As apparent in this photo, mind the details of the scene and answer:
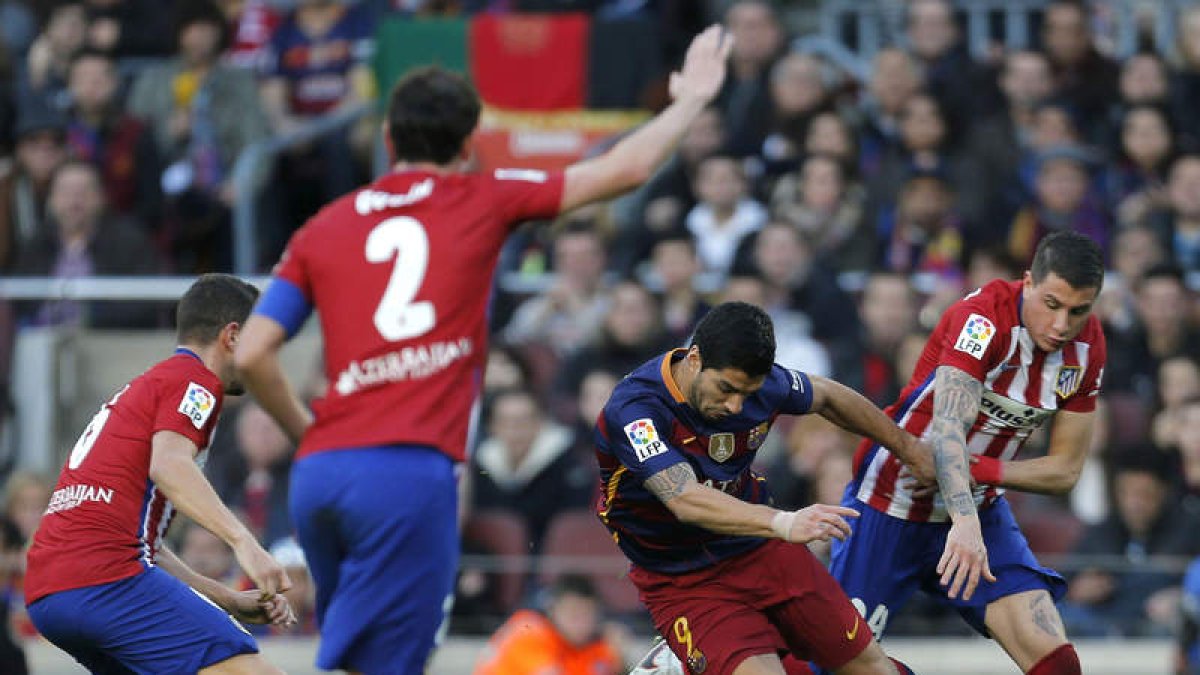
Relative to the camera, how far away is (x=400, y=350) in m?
7.37

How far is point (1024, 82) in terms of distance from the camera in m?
15.5

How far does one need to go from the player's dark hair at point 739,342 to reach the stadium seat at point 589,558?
418 cm

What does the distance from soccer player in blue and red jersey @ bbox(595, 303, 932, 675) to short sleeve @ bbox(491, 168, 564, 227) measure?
2.70ft

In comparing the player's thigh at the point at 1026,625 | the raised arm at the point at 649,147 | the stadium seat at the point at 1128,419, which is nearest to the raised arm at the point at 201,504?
the raised arm at the point at 649,147

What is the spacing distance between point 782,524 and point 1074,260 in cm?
160

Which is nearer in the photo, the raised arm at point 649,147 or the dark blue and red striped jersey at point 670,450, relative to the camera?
the raised arm at point 649,147

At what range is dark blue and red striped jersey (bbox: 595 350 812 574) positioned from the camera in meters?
8.02

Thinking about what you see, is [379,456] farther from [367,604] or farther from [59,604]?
[59,604]

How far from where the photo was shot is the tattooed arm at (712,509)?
304 inches

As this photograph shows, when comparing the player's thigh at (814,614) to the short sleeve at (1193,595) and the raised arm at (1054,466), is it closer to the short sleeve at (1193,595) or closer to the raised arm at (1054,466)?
the raised arm at (1054,466)

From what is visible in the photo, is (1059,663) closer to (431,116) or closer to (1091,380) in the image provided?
(1091,380)

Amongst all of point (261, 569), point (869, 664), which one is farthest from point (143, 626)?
point (869, 664)

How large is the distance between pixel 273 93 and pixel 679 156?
3.26 m

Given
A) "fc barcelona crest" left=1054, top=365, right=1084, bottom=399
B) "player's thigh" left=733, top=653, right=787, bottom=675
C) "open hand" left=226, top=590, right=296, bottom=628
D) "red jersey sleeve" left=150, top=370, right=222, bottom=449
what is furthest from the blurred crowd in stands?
"red jersey sleeve" left=150, top=370, right=222, bottom=449
